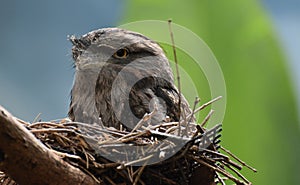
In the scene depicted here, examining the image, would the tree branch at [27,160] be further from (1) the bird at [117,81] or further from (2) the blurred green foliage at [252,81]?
(2) the blurred green foliage at [252,81]

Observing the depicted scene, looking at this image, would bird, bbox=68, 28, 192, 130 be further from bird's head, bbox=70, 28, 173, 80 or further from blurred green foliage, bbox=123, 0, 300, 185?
blurred green foliage, bbox=123, 0, 300, 185

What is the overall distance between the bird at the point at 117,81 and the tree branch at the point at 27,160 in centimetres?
60

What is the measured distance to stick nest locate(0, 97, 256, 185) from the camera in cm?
212

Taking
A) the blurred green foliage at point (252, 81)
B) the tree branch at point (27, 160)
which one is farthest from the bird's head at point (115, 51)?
the blurred green foliage at point (252, 81)

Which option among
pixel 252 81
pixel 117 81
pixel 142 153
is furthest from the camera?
pixel 252 81

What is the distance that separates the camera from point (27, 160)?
1895mm

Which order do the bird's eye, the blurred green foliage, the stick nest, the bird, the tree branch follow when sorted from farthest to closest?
the blurred green foliage, the bird's eye, the bird, the stick nest, the tree branch

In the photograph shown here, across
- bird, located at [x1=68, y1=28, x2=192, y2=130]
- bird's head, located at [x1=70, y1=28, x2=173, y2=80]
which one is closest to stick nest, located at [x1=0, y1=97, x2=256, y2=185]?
bird, located at [x1=68, y1=28, x2=192, y2=130]

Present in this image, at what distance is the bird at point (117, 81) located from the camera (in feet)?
8.62

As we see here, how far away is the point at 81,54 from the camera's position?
276 cm

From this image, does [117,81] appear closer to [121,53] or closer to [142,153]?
[121,53]

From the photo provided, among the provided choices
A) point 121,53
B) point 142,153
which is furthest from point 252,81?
point 142,153

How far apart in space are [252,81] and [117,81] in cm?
189

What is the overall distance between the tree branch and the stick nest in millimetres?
80
